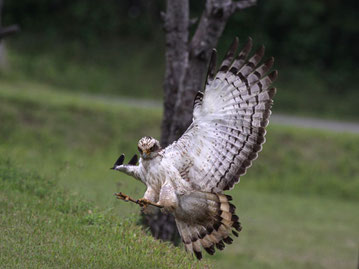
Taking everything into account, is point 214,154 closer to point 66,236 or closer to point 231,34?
point 66,236

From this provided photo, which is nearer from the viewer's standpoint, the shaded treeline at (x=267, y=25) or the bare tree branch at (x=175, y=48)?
the bare tree branch at (x=175, y=48)

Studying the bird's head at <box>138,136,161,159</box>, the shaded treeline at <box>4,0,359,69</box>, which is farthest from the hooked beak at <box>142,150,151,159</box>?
the shaded treeline at <box>4,0,359,69</box>

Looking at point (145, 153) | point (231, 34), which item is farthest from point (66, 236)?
point (231, 34)

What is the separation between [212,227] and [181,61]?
2.88 metres

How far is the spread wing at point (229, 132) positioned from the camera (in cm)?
598

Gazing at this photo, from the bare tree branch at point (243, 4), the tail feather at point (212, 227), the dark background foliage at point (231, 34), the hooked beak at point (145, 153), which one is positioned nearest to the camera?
the hooked beak at point (145, 153)

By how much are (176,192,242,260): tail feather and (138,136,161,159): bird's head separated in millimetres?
525

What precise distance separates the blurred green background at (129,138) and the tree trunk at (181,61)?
545mm

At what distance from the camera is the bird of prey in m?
5.89

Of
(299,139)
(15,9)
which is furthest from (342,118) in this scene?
(15,9)

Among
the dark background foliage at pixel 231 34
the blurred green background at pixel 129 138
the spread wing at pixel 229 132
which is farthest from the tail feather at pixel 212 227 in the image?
the dark background foliage at pixel 231 34

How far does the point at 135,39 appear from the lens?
25.6 meters

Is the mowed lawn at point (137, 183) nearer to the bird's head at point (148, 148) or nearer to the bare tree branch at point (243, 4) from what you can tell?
the bird's head at point (148, 148)

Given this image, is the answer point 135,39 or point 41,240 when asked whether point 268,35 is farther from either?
point 41,240
